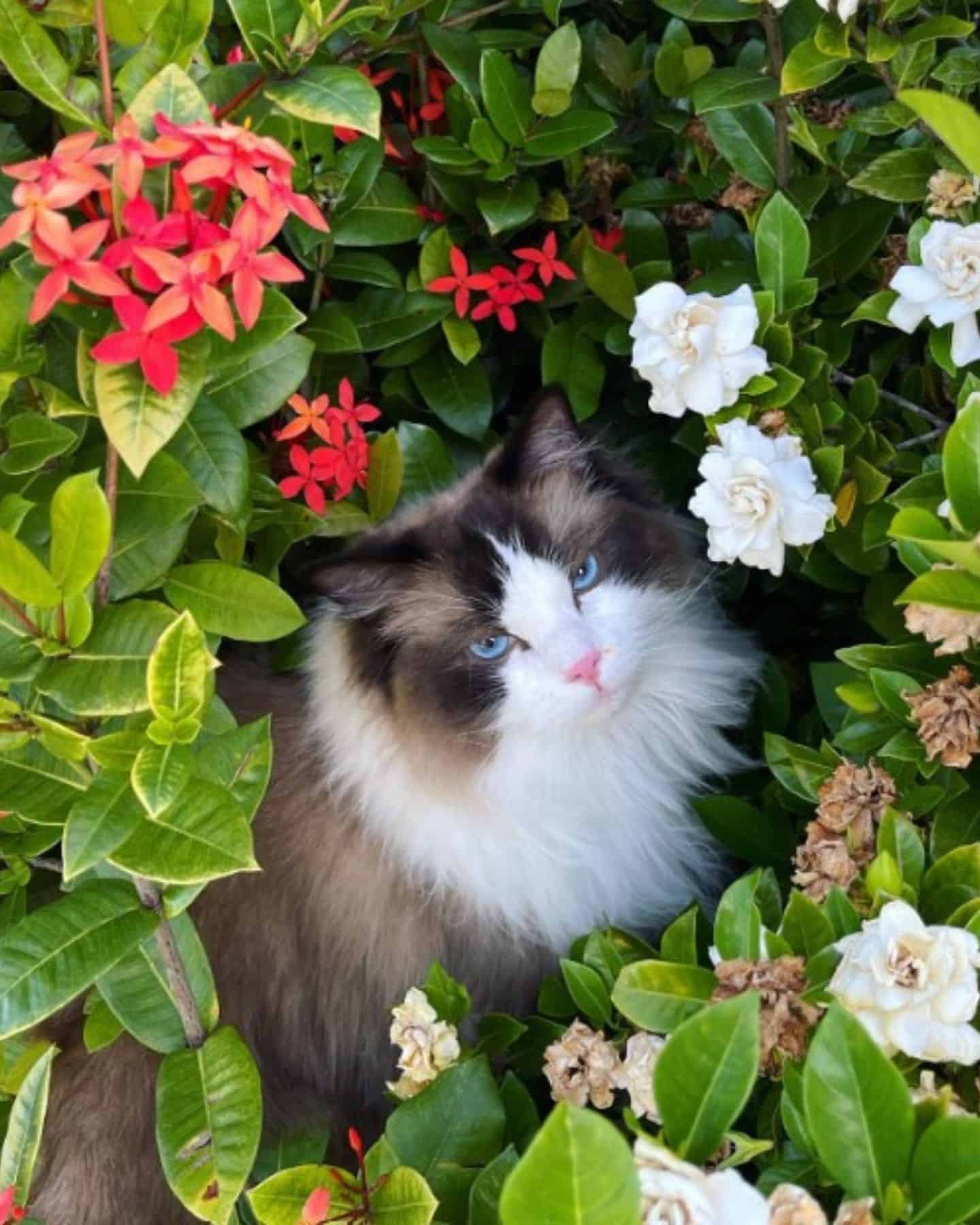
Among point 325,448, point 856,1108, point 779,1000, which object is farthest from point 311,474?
point 856,1108

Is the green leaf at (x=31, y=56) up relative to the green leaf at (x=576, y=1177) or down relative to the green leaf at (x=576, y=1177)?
up

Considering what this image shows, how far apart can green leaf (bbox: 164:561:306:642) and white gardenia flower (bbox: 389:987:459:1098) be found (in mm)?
433

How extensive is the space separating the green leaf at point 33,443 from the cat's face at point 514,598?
490 mm

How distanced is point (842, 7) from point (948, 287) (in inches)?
11.7

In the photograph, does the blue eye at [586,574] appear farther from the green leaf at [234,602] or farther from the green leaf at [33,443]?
the green leaf at [33,443]

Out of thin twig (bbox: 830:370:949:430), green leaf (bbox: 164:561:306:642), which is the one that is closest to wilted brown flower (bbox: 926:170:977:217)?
thin twig (bbox: 830:370:949:430)

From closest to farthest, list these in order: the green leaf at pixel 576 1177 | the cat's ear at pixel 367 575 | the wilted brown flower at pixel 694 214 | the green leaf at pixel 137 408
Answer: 1. the green leaf at pixel 576 1177
2. the green leaf at pixel 137 408
3. the cat's ear at pixel 367 575
4. the wilted brown flower at pixel 694 214

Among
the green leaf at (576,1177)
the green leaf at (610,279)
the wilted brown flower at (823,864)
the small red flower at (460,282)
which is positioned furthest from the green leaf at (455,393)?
the green leaf at (576,1177)

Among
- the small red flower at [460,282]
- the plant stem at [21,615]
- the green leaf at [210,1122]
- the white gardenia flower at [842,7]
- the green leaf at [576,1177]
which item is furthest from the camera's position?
the small red flower at [460,282]

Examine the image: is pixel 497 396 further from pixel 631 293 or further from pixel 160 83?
pixel 160 83

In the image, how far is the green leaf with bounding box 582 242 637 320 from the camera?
1741mm

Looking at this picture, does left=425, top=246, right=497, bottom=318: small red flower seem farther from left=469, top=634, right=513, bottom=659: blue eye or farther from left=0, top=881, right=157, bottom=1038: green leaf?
left=0, top=881, right=157, bottom=1038: green leaf

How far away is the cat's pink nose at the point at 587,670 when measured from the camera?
5.12 ft

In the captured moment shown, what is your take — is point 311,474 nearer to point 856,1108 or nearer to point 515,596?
point 515,596
